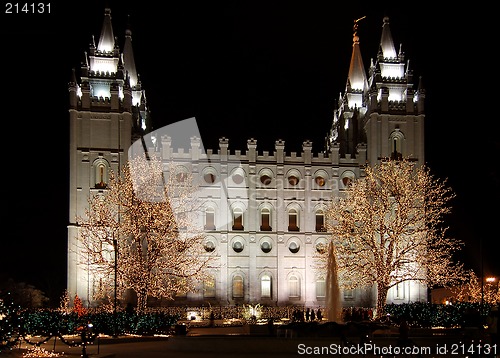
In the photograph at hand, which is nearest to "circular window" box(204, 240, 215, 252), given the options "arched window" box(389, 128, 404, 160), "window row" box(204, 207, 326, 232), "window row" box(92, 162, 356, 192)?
"window row" box(204, 207, 326, 232)

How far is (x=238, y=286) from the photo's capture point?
66000 millimetres

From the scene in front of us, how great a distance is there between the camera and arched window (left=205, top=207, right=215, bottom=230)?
6625 centimetres

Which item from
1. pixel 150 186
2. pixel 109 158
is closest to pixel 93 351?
pixel 150 186

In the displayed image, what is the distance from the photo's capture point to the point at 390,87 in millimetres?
69812

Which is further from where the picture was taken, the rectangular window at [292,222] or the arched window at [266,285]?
the rectangular window at [292,222]

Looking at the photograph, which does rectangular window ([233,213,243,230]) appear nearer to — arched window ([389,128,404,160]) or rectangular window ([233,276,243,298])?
rectangular window ([233,276,243,298])

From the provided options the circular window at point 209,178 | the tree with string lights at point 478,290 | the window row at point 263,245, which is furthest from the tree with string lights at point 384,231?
the circular window at point 209,178

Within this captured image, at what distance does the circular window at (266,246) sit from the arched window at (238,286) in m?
3.20

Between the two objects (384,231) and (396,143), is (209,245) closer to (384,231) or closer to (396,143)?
(384,231)

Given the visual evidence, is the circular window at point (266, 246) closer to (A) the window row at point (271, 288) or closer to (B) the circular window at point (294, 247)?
(B) the circular window at point (294, 247)

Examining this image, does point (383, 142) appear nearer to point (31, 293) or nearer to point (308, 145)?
point (308, 145)

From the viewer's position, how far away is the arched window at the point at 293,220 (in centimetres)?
6781

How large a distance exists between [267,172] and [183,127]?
11613 mm

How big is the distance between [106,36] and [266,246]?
23883mm
